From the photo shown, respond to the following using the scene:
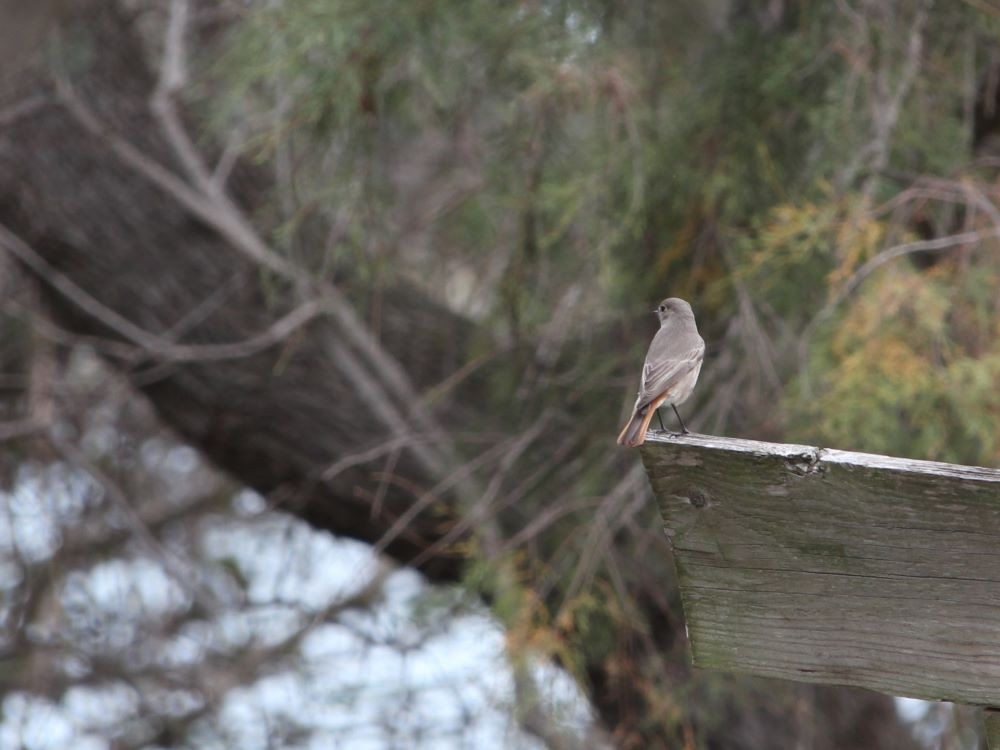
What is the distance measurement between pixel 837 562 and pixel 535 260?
10.1 ft

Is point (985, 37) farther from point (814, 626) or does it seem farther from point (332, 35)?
point (814, 626)

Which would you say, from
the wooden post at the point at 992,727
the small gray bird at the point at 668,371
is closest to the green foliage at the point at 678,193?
the small gray bird at the point at 668,371

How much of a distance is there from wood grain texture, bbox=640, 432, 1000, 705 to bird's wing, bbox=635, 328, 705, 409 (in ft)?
3.97

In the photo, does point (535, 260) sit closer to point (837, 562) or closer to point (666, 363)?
point (666, 363)

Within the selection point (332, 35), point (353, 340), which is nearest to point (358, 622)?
point (353, 340)

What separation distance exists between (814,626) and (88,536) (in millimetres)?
5683

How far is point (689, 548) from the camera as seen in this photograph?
1595 mm

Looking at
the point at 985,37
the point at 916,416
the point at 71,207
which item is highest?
the point at 985,37

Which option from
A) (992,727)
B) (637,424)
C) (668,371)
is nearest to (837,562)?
(992,727)

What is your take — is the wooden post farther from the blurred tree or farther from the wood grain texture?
the blurred tree

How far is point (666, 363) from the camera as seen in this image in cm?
294

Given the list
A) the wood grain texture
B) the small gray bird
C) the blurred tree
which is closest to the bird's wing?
the small gray bird

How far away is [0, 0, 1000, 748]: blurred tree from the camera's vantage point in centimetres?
405

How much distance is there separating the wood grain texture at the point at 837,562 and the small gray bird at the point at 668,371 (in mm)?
1035
